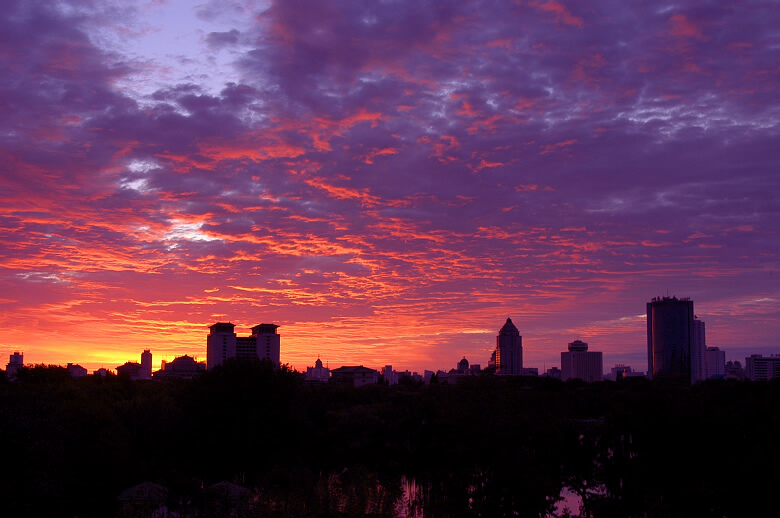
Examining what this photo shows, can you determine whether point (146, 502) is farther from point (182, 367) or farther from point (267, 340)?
point (182, 367)

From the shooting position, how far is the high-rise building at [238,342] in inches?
6014

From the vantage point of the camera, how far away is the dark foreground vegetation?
25.7 metres

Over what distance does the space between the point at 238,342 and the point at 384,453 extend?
113901 millimetres

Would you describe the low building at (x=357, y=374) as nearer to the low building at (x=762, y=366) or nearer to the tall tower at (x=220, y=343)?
the tall tower at (x=220, y=343)

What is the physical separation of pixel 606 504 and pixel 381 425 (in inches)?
843

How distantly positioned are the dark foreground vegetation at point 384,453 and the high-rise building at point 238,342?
4122 inches

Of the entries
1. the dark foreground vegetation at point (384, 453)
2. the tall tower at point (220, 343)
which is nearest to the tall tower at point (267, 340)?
the tall tower at point (220, 343)

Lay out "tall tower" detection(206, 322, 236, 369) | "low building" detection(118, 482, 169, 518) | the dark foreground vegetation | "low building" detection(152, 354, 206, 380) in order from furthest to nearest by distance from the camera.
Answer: "low building" detection(152, 354, 206, 380) → "tall tower" detection(206, 322, 236, 369) → the dark foreground vegetation → "low building" detection(118, 482, 169, 518)

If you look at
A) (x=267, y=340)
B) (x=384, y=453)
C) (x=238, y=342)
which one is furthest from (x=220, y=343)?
(x=384, y=453)

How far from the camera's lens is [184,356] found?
18062cm

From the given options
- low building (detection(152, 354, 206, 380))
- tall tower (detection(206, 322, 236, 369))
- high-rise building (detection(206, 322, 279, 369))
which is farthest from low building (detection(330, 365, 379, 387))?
low building (detection(152, 354, 206, 380))

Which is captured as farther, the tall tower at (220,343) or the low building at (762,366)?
the low building at (762,366)

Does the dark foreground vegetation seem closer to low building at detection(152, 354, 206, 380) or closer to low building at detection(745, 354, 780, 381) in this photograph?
low building at detection(152, 354, 206, 380)

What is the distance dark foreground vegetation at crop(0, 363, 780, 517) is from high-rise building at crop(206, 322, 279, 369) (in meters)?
105
